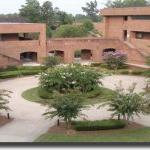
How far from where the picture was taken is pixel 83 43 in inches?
1935

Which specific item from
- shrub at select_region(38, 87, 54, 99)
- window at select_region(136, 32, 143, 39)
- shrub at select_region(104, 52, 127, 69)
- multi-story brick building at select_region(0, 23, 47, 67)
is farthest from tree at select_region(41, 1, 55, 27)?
shrub at select_region(38, 87, 54, 99)

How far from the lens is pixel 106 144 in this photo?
2028 cm

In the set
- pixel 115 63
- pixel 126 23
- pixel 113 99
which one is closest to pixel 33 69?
pixel 115 63

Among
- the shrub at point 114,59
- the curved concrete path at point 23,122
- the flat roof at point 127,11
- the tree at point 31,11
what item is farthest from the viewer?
the tree at point 31,11

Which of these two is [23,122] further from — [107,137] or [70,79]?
[70,79]

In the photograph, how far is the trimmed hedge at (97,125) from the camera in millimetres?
22984

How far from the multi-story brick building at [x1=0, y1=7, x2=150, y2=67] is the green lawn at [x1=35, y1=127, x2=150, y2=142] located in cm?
2337

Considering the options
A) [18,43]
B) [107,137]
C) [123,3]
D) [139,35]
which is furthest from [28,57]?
[123,3]

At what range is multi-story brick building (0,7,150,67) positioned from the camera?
1823 inches

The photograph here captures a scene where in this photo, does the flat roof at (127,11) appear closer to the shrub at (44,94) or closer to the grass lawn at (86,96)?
the grass lawn at (86,96)

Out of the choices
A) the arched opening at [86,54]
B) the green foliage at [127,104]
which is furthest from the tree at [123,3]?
the green foliage at [127,104]

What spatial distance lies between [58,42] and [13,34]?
199 inches

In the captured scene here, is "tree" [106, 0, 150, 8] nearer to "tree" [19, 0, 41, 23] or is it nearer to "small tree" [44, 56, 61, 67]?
"tree" [19, 0, 41, 23]

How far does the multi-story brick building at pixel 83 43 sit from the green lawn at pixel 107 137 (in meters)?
23.4
